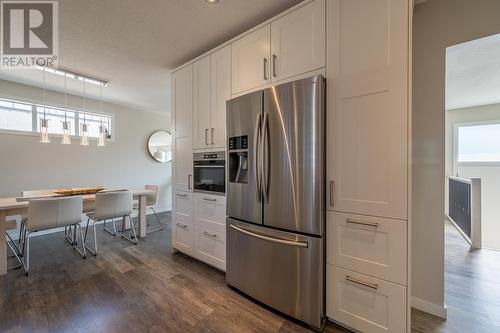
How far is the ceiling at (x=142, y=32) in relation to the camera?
182 centimetres

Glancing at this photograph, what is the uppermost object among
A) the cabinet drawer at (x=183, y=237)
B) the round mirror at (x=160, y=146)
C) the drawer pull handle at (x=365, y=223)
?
the round mirror at (x=160, y=146)

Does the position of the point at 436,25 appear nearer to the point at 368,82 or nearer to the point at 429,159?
the point at 368,82

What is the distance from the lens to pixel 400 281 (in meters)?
1.29

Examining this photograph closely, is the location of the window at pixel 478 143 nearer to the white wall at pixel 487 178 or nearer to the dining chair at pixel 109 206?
the white wall at pixel 487 178

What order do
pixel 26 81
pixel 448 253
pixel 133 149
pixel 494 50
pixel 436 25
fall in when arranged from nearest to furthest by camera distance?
pixel 436 25 → pixel 494 50 → pixel 448 253 → pixel 26 81 → pixel 133 149

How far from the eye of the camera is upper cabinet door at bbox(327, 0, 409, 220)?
129cm

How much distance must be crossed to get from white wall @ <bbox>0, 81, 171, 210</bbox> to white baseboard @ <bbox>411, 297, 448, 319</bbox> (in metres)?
5.20

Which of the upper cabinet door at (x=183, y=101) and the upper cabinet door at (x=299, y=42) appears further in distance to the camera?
the upper cabinet door at (x=183, y=101)

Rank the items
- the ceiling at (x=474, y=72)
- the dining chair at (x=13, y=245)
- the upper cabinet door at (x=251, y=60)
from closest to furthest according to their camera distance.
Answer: the ceiling at (x=474, y=72)
the upper cabinet door at (x=251, y=60)
the dining chair at (x=13, y=245)

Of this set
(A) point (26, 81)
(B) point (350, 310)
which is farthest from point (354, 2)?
(A) point (26, 81)

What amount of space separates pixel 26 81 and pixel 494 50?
6.46 meters

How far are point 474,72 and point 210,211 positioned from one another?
4.12 m

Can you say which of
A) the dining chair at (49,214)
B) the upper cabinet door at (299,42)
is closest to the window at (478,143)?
the upper cabinet door at (299,42)

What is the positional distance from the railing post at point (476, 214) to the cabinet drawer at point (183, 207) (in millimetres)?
3937
